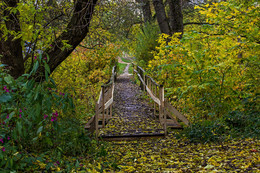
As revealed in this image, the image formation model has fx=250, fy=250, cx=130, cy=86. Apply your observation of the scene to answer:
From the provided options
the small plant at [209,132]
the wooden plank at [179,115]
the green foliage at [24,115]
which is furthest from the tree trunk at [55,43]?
the small plant at [209,132]

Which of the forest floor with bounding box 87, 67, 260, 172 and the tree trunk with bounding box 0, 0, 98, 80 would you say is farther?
the tree trunk with bounding box 0, 0, 98, 80

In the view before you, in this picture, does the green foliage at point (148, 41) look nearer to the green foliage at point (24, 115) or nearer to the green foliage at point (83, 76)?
the green foliage at point (83, 76)

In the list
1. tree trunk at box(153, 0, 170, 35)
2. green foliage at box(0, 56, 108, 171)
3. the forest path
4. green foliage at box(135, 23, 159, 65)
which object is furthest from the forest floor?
green foliage at box(135, 23, 159, 65)

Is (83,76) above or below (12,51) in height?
below

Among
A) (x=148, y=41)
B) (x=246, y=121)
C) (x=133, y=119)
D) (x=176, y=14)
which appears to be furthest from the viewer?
(x=148, y=41)

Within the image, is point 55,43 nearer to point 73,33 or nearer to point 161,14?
point 73,33

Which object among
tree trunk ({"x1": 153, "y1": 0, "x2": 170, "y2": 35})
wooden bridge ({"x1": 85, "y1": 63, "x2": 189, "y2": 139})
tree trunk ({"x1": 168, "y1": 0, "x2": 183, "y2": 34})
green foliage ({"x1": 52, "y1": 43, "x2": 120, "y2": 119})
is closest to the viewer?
wooden bridge ({"x1": 85, "y1": 63, "x2": 189, "y2": 139})

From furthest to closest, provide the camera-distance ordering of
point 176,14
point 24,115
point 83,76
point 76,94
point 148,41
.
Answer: point 148,41 → point 83,76 → point 176,14 → point 76,94 → point 24,115

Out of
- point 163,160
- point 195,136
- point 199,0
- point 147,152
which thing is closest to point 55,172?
point 163,160

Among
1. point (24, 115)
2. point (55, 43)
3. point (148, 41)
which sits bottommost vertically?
point (24, 115)

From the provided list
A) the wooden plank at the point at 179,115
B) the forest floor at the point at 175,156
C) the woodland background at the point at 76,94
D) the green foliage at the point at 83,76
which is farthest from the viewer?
the green foliage at the point at 83,76

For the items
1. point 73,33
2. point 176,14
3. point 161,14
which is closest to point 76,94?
point 73,33

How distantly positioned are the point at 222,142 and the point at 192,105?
7.94 feet

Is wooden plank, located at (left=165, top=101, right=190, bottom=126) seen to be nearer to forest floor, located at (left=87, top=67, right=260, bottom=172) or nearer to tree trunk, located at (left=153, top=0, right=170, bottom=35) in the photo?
forest floor, located at (left=87, top=67, right=260, bottom=172)
